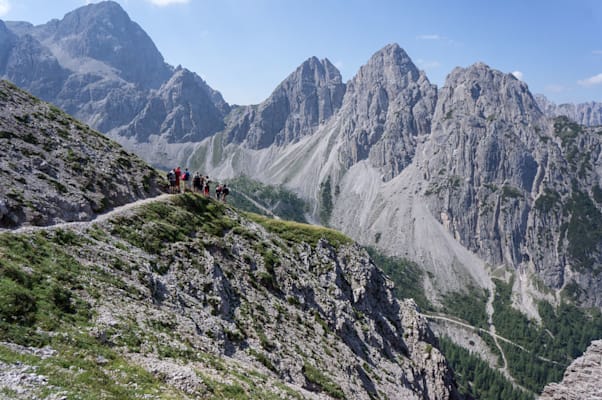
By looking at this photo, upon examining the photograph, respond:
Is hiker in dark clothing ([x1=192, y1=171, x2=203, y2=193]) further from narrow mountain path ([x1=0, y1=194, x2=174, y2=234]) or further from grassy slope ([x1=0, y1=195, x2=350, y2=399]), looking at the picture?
grassy slope ([x1=0, y1=195, x2=350, y2=399])

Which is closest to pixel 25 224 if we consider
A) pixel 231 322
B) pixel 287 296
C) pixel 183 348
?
pixel 183 348

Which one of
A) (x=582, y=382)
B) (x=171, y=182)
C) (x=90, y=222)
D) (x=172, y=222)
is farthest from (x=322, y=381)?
(x=582, y=382)

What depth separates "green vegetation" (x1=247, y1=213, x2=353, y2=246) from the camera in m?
66.9

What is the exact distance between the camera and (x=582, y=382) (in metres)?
54.7

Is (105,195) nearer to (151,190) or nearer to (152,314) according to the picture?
(151,190)

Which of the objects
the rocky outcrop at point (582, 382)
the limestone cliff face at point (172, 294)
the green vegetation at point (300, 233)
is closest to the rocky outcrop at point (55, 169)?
the limestone cliff face at point (172, 294)

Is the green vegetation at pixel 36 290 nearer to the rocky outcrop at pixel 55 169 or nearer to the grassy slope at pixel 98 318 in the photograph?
the grassy slope at pixel 98 318

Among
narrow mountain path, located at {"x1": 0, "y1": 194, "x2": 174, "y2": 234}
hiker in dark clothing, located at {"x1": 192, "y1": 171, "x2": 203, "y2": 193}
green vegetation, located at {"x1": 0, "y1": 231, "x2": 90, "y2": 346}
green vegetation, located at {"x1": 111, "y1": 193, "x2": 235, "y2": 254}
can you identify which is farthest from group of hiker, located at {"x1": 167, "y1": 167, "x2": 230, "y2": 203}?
green vegetation, located at {"x1": 0, "y1": 231, "x2": 90, "y2": 346}

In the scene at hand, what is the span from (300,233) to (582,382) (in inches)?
1945

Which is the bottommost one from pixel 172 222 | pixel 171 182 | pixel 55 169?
pixel 172 222

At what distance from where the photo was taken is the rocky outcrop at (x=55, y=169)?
3351 cm

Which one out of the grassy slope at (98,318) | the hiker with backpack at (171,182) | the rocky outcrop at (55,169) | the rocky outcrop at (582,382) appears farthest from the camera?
the hiker with backpack at (171,182)

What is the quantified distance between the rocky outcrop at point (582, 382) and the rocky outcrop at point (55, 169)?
67.0 meters

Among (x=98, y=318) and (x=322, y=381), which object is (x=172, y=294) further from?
(x=322, y=381)
